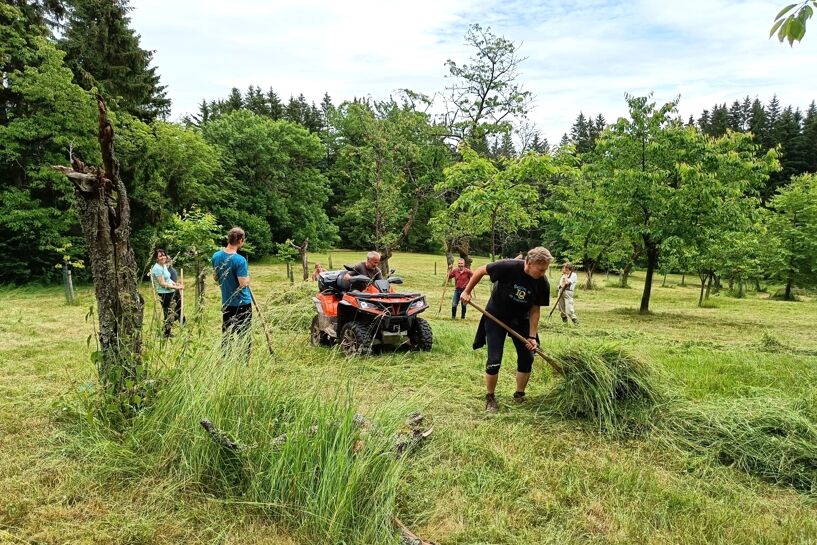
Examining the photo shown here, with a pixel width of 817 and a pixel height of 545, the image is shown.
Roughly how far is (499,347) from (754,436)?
2.00 metres

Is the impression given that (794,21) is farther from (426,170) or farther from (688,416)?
(426,170)

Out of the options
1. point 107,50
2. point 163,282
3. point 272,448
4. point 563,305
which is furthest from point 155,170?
point 272,448

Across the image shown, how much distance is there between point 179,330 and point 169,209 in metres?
16.8

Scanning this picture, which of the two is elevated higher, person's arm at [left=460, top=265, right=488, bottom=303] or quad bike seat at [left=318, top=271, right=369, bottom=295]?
person's arm at [left=460, top=265, right=488, bottom=303]

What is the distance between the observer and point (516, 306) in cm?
443

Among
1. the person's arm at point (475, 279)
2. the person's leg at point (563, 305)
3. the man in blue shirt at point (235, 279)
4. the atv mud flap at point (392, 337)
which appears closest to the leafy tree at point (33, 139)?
the man in blue shirt at point (235, 279)

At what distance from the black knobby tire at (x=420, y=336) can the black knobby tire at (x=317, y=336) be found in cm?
121

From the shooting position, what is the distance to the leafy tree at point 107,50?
53.1 ft

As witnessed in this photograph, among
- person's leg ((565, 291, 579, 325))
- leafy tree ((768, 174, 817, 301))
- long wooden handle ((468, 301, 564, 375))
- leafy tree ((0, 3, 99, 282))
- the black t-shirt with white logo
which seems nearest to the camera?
long wooden handle ((468, 301, 564, 375))

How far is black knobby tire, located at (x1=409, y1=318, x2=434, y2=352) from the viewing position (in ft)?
22.3

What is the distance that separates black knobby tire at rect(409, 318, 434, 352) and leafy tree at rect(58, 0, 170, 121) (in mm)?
14304

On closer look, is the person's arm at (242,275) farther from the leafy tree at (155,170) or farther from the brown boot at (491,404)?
the leafy tree at (155,170)

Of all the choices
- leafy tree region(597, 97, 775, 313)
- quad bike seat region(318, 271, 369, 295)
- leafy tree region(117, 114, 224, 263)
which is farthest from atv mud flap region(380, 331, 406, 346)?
leafy tree region(117, 114, 224, 263)

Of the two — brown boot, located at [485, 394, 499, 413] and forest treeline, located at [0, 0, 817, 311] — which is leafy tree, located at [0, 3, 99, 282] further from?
brown boot, located at [485, 394, 499, 413]
